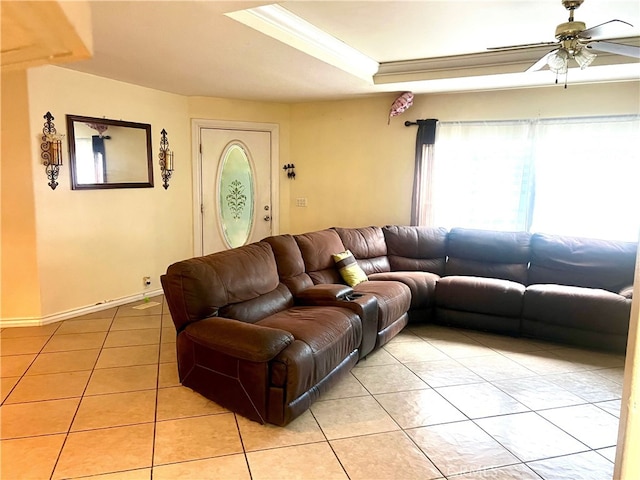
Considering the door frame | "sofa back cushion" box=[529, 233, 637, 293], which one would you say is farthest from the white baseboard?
"sofa back cushion" box=[529, 233, 637, 293]

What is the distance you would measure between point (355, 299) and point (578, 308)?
1975mm

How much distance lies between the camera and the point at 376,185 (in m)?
5.60

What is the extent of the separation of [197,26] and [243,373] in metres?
2.24

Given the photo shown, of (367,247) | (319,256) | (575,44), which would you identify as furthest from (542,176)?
(319,256)

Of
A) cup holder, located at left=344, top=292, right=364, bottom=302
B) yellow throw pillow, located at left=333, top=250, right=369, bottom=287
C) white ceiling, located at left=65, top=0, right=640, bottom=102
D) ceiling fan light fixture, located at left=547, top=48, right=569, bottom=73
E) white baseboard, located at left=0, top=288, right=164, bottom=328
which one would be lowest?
white baseboard, located at left=0, top=288, right=164, bottom=328

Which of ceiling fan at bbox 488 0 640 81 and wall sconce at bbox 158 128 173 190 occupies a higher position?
ceiling fan at bbox 488 0 640 81

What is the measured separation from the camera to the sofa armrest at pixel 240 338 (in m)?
2.45

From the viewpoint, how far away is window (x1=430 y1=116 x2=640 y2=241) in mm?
4340

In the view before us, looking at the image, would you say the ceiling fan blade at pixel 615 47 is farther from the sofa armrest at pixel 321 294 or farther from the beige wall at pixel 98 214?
the beige wall at pixel 98 214

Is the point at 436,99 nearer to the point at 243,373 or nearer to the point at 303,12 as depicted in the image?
the point at 303,12

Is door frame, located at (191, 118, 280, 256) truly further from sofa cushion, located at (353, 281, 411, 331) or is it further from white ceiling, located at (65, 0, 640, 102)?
sofa cushion, located at (353, 281, 411, 331)

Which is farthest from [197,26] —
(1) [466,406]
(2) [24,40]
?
(1) [466,406]

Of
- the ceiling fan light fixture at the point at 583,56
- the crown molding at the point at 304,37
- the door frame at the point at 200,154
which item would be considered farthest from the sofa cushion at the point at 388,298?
the door frame at the point at 200,154

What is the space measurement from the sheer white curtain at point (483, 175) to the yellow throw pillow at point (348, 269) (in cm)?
156
